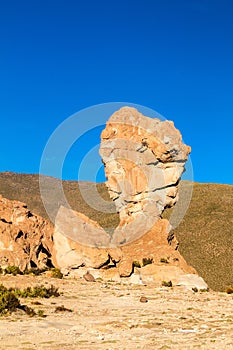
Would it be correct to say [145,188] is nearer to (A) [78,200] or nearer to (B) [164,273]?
(B) [164,273]

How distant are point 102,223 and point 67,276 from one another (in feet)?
157

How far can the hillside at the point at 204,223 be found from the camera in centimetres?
5691

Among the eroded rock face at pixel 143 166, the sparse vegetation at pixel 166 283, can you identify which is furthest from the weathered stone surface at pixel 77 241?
the sparse vegetation at pixel 166 283

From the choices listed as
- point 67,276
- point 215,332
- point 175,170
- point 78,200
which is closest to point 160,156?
point 175,170

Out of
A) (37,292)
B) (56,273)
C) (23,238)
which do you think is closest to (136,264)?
(56,273)

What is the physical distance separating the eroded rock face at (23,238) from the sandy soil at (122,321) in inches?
164

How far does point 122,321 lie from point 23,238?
1538 centimetres

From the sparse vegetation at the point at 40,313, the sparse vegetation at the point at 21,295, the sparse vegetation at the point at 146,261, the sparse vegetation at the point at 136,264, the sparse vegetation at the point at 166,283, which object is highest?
the sparse vegetation at the point at 146,261

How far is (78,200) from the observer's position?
3829 inches

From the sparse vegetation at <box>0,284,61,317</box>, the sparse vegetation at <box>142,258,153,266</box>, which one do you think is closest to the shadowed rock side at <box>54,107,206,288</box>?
the sparse vegetation at <box>142,258,153,266</box>

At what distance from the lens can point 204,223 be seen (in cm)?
7238

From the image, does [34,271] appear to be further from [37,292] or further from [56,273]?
[37,292]

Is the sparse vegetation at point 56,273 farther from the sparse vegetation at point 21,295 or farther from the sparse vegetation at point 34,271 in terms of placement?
the sparse vegetation at point 21,295

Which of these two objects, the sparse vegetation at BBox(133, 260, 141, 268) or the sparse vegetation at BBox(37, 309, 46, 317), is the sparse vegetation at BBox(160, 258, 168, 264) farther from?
the sparse vegetation at BBox(37, 309, 46, 317)
